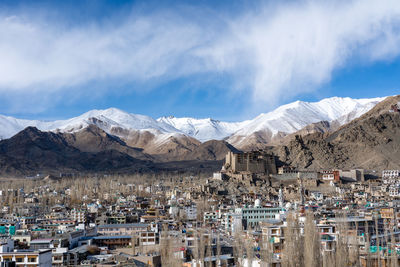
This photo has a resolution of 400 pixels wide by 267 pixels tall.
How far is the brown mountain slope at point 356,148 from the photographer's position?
95.2m

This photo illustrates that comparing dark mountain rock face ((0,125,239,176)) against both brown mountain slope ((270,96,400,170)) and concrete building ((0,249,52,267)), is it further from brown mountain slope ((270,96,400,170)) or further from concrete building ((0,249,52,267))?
concrete building ((0,249,52,267))

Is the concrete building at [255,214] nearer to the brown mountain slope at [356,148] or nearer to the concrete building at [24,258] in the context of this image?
the concrete building at [24,258]

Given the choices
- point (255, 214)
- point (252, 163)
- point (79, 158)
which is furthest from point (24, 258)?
point (79, 158)

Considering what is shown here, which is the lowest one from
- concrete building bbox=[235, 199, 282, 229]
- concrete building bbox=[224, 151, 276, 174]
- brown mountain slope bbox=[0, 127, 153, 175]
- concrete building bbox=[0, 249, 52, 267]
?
concrete building bbox=[0, 249, 52, 267]

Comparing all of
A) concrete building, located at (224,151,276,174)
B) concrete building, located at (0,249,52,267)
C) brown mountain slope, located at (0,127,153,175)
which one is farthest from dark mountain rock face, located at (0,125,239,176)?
concrete building, located at (0,249,52,267)

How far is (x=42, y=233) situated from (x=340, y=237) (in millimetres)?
25390

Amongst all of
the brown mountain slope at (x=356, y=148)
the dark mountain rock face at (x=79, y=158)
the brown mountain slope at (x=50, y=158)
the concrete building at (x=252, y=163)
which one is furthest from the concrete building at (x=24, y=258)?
the brown mountain slope at (x=50, y=158)

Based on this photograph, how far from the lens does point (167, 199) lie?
75.1 m

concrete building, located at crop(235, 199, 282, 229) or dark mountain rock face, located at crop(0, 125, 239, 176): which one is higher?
dark mountain rock face, located at crop(0, 125, 239, 176)

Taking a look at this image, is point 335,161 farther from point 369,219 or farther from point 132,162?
point 132,162

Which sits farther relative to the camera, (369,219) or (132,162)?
(132,162)

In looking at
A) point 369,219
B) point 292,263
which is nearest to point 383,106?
point 369,219

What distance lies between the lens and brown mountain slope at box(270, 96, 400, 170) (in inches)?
3748

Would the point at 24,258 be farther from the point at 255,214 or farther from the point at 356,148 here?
the point at 356,148
